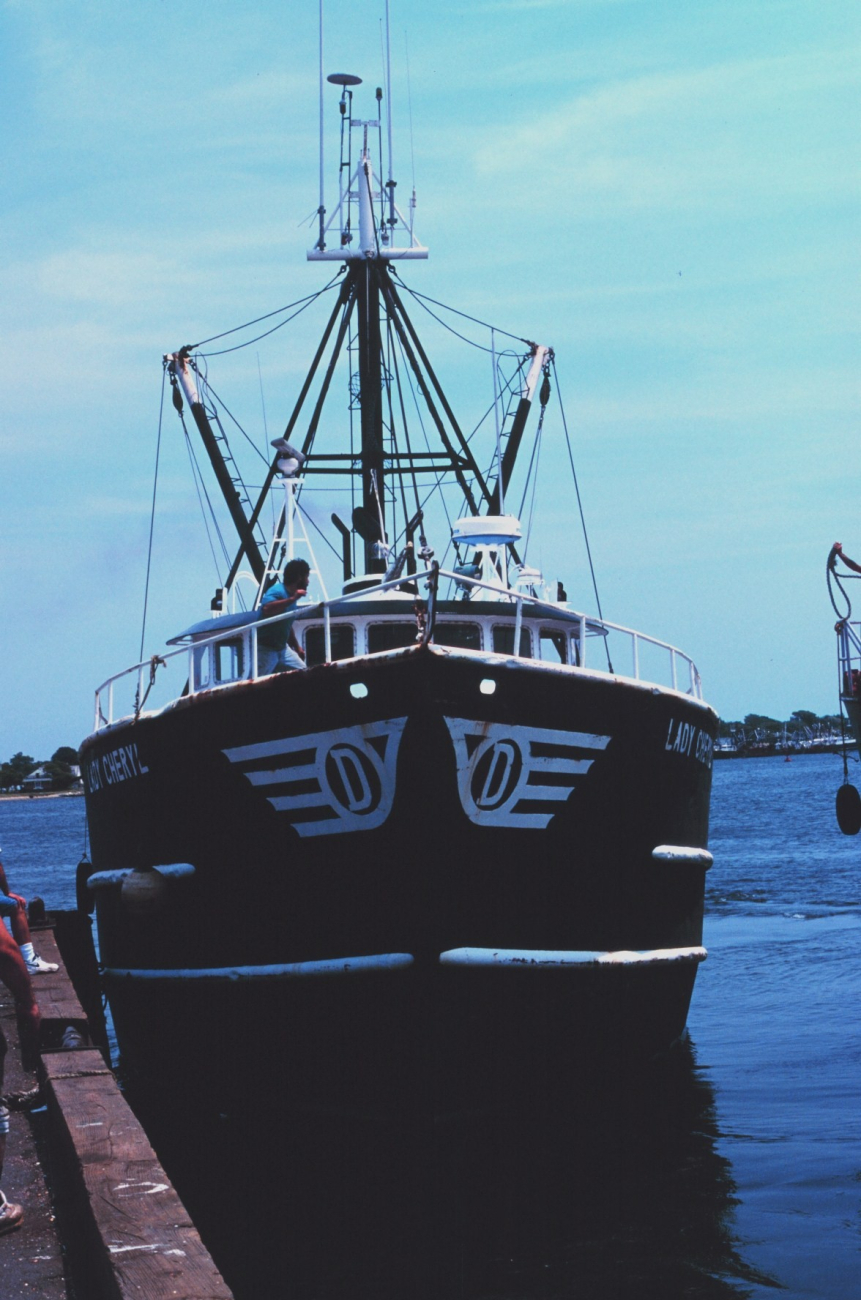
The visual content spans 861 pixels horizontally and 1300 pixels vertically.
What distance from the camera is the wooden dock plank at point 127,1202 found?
16.8ft

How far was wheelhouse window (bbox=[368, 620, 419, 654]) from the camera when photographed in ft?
40.2

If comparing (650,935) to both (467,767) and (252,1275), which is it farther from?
(252,1275)

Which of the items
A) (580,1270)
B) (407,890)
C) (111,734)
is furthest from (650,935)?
(111,734)

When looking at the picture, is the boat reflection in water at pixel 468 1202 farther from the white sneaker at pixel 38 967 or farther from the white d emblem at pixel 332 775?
the white d emblem at pixel 332 775

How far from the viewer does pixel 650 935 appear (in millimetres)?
11547

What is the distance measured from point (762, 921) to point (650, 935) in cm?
1713

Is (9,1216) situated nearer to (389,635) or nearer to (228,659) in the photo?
(389,635)

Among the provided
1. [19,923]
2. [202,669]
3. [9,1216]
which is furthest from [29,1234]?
[202,669]

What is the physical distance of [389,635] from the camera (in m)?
12.3

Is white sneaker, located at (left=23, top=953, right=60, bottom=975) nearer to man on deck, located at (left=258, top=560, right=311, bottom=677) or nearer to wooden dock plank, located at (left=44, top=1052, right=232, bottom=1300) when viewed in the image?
man on deck, located at (left=258, top=560, right=311, bottom=677)

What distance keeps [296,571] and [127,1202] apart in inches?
233

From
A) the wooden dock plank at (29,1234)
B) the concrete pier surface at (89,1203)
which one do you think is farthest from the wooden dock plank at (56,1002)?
the wooden dock plank at (29,1234)

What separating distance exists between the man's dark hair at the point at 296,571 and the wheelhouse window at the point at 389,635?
134 centimetres

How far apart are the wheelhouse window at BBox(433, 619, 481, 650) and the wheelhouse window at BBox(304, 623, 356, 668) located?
768 millimetres
